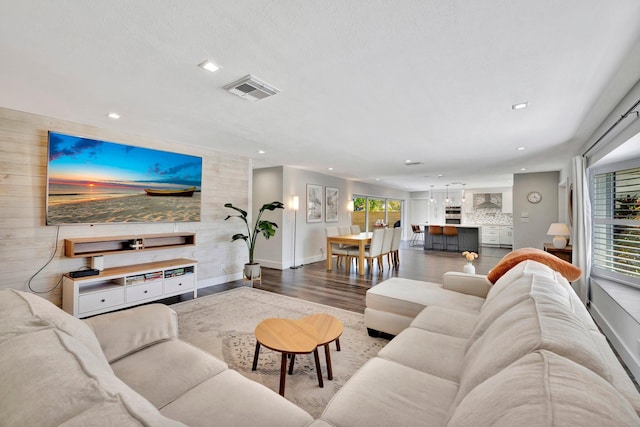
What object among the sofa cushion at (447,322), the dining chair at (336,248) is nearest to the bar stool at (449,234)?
the dining chair at (336,248)

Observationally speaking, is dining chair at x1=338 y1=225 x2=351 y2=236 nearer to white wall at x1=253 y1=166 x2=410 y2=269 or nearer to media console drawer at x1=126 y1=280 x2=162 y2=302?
white wall at x1=253 y1=166 x2=410 y2=269

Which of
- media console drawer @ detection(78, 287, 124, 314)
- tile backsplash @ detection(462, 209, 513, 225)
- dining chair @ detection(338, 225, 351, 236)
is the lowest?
media console drawer @ detection(78, 287, 124, 314)

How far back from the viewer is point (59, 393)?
61cm

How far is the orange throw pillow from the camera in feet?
8.38

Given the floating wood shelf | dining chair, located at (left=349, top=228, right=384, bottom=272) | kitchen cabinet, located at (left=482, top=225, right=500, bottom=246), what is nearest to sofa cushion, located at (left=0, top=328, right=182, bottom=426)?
the floating wood shelf

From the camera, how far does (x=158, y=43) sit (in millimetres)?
1793

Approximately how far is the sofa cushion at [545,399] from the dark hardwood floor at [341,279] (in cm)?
294

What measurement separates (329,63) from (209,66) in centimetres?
88

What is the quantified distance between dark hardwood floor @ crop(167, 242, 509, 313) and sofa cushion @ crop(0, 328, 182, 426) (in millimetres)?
3270

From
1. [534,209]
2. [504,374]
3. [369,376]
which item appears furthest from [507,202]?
[504,374]

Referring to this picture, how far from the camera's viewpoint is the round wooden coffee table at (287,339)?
1919 mm

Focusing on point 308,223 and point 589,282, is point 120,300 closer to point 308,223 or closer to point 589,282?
point 308,223

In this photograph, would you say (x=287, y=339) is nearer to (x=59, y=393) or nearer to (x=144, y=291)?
(x=59, y=393)

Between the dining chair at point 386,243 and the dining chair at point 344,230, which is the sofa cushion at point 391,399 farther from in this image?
the dining chair at point 344,230
